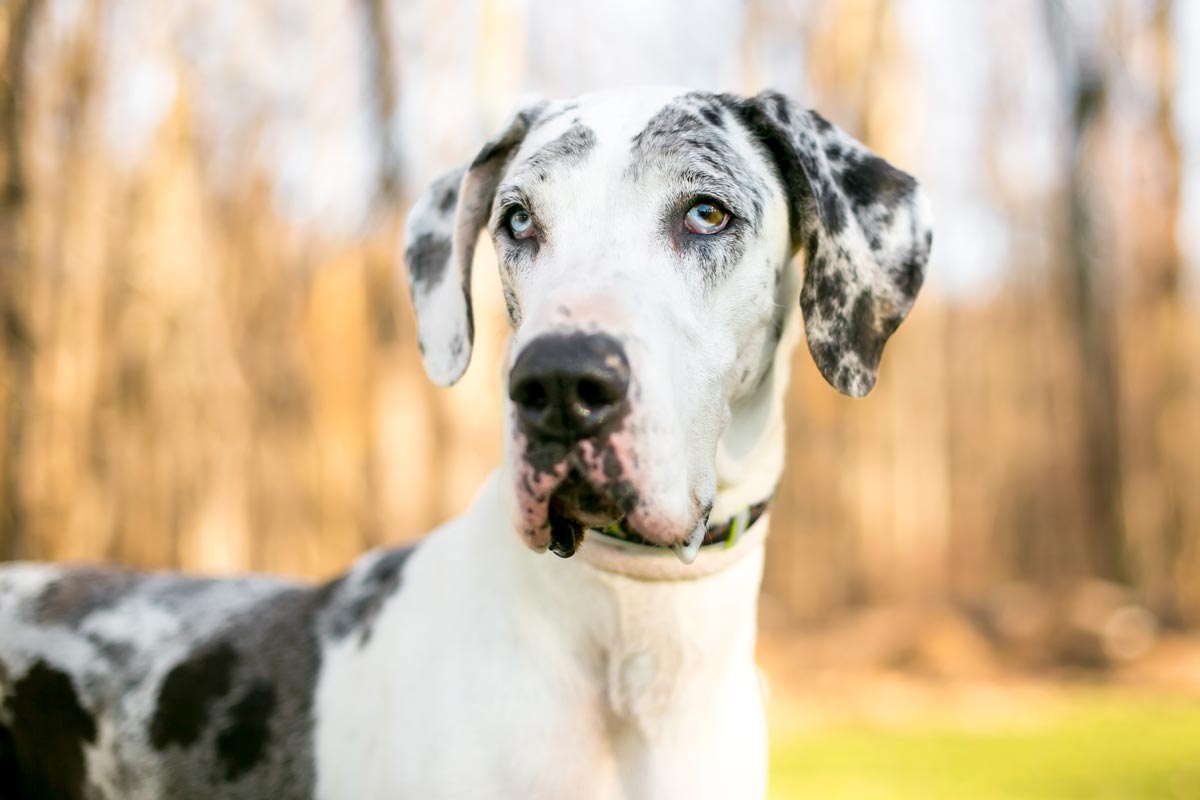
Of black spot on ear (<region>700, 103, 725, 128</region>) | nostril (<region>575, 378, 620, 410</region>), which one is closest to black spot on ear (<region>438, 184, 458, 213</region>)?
black spot on ear (<region>700, 103, 725, 128</region>)

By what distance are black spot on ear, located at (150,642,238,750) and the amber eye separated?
1.68 m

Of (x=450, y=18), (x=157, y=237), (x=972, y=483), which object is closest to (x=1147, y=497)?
(x=972, y=483)

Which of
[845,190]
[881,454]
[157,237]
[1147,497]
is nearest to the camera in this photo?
[845,190]

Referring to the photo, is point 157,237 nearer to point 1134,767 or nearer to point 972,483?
point 1134,767

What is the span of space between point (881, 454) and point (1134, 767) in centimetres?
1030

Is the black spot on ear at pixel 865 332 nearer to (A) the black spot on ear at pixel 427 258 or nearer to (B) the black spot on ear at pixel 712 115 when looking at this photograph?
(B) the black spot on ear at pixel 712 115

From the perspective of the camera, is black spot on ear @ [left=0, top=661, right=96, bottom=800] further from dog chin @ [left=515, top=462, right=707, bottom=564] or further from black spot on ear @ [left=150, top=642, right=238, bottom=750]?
dog chin @ [left=515, top=462, right=707, bottom=564]

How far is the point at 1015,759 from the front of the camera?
314 inches

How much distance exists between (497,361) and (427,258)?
4524 millimetres

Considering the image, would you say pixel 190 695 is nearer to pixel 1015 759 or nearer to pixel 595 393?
pixel 595 393

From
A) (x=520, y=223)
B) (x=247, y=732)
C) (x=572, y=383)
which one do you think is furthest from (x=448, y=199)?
(x=247, y=732)

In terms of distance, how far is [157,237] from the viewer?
9906 millimetres

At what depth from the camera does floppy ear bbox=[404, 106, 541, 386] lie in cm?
273

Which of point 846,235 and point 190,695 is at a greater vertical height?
point 846,235
